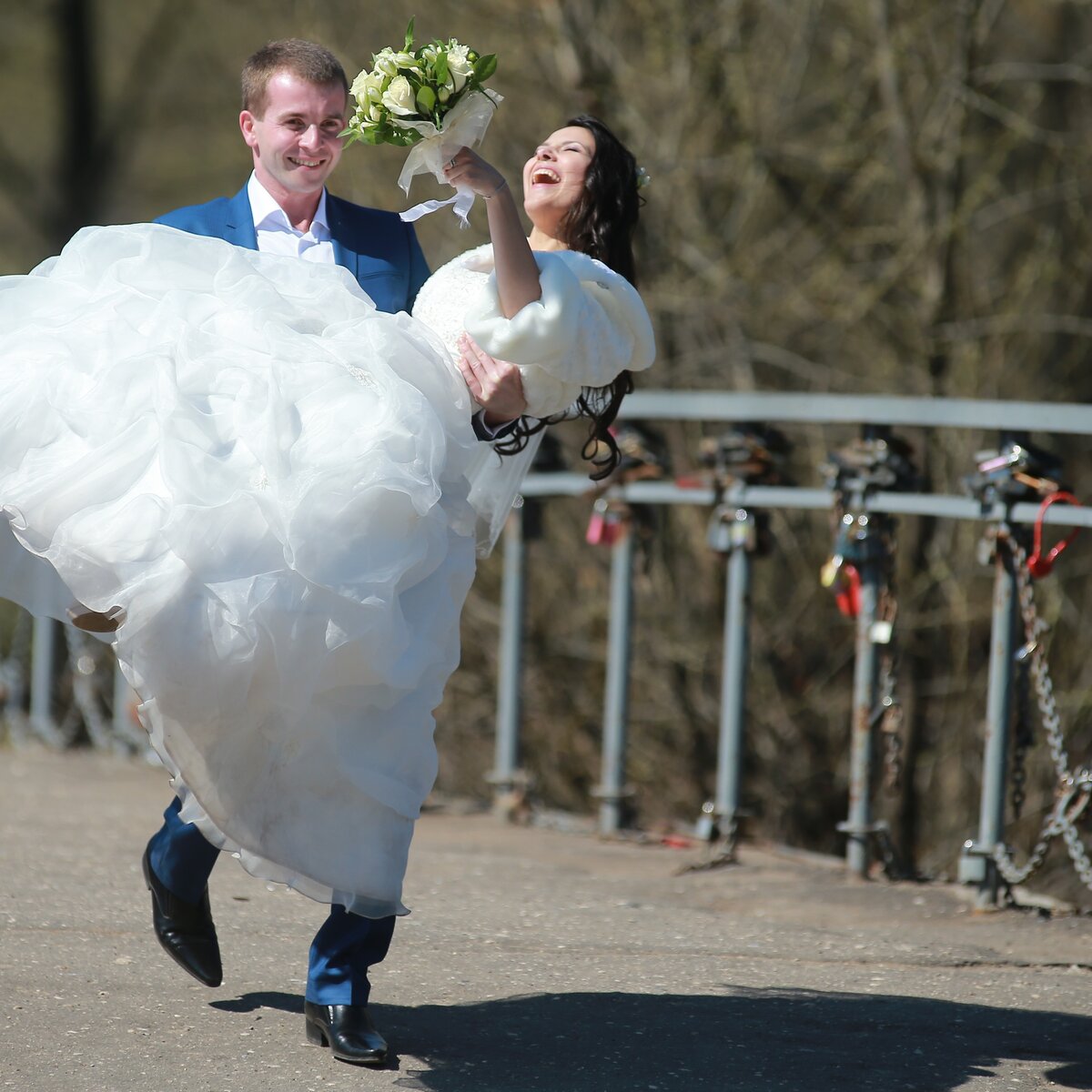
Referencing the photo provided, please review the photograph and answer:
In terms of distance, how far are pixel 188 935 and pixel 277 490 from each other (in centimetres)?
119

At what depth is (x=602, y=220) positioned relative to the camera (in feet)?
11.9

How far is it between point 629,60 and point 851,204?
140cm

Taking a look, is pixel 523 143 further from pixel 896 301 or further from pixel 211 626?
pixel 211 626

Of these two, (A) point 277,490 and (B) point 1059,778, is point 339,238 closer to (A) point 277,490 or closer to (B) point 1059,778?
(A) point 277,490

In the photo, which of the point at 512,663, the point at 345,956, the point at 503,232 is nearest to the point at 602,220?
the point at 503,232

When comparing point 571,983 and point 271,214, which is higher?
point 271,214

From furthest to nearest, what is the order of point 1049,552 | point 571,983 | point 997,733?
1. point 997,733
2. point 1049,552
3. point 571,983

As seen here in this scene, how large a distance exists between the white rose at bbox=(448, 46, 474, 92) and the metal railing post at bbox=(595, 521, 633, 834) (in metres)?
3.12

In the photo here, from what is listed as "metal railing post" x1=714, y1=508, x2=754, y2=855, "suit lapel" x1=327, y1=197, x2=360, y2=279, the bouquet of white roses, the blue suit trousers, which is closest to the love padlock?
"metal railing post" x1=714, y1=508, x2=754, y2=855

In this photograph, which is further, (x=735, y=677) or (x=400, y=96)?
(x=735, y=677)

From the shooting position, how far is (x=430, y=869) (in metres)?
5.39

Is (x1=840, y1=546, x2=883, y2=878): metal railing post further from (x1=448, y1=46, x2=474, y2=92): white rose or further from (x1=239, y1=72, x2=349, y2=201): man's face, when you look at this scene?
(x1=448, y1=46, x2=474, y2=92): white rose

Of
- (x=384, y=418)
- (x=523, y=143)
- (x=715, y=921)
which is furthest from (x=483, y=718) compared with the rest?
(x=384, y=418)

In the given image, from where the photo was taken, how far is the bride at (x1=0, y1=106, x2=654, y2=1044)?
301 centimetres
